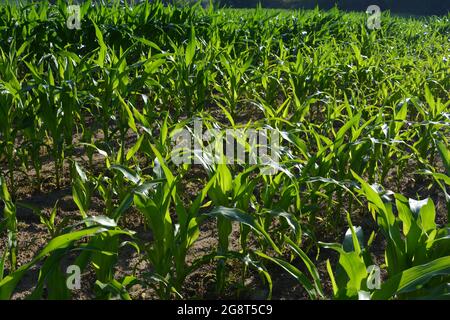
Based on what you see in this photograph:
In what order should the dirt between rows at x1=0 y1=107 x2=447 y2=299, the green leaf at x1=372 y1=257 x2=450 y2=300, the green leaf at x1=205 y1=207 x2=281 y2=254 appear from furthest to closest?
the dirt between rows at x1=0 y1=107 x2=447 y2=299
the green leaf at x1=205 y1=207 x2=281 y2=254
the green leaf at x1=372 y1=257 x2=450 y2=300

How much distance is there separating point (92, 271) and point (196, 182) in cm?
97

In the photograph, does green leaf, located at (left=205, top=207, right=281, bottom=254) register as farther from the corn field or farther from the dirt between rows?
the dirt between rows

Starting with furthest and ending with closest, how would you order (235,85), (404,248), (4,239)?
(235,85), (4,239), (404,248)

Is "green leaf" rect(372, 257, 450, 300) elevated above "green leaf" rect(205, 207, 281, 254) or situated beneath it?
situated beneath

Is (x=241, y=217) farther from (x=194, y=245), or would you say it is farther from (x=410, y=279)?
(x=194, y=245)

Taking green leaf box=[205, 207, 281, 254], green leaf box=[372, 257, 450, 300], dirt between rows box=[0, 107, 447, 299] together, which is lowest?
dirt between rows box=[0, 107, 447, 299]

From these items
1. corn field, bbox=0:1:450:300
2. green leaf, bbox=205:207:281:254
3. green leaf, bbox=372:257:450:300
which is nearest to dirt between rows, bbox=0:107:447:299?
corn field, bbox=0:1:450:300

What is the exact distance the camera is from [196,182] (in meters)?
2.81

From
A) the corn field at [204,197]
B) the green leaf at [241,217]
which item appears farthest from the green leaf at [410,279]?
the green leaf at [241,217]

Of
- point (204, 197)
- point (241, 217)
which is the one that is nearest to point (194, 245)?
point (204, 197)

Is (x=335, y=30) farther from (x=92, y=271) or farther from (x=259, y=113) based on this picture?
(x=92, y=271)

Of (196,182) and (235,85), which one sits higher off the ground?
(235,85)
